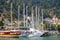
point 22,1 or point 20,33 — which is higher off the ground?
point 22,1

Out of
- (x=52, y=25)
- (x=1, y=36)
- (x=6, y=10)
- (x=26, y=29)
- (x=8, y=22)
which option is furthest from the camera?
(x=6, y=10)

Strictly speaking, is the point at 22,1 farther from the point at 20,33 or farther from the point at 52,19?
the point at 20,33

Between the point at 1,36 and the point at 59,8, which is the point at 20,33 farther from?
the point at 59,8

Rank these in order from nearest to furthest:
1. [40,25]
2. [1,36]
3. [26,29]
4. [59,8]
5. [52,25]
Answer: [1,36] < [26,29] < [40,25] < [52,25] < [59,8]

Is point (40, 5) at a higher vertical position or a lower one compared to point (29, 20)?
higher

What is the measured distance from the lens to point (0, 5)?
10081 centimetres

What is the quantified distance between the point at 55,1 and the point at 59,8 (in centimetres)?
520

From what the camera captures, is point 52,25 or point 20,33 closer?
point 20,33

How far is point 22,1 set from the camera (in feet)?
353

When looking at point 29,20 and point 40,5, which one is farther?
point 40,5

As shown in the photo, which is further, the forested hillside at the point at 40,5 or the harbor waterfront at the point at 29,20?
the forested hillside at the point at 40,5

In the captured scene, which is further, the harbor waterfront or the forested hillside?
the forested hillside

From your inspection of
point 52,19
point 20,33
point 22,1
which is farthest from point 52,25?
point 20,33

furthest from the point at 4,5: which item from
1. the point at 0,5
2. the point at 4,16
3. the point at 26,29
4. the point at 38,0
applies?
the point at 26,29
